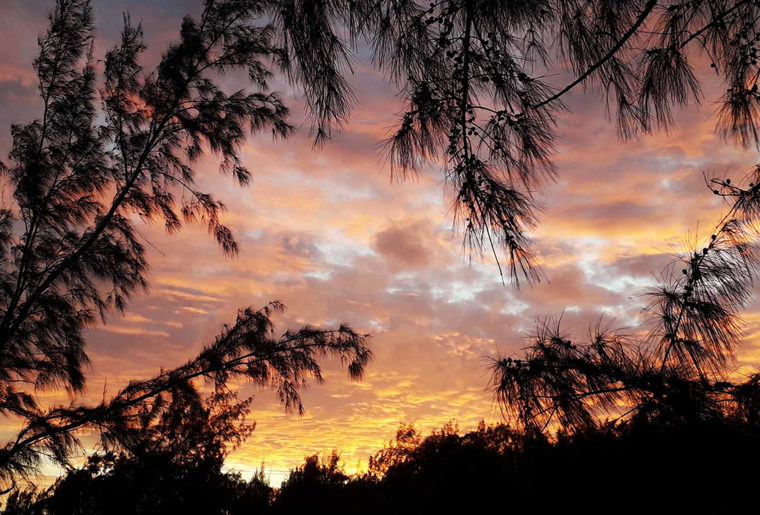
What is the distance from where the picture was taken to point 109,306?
5441 millimetres

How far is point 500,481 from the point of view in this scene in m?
9.98

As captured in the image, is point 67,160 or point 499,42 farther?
point 67,160

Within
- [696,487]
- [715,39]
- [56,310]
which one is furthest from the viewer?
[56,310]

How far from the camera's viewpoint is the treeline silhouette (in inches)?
88.9

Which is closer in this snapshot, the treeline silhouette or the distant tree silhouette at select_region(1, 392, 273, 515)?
the treeline silhouette

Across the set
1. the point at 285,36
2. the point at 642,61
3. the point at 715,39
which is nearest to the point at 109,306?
the point at 285,36

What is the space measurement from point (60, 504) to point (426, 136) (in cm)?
892

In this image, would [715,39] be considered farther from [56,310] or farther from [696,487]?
[56,310]

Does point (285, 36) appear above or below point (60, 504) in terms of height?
above

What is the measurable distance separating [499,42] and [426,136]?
64cm

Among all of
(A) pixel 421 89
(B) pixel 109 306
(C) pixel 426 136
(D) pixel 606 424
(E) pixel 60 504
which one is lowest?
(D) pixel 606 424

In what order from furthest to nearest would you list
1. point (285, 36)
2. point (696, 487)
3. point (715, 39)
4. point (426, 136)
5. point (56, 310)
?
point (56, 310), point (426, 136), point (715, 39), point (285, 36), point (696, 487)

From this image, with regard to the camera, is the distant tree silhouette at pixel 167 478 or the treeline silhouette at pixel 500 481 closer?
the treeline silhouette at pixel 500 481

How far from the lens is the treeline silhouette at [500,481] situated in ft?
7.41
